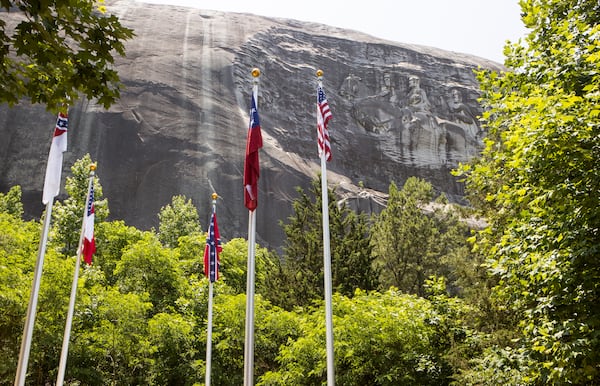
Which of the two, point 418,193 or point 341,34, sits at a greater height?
point 341,34

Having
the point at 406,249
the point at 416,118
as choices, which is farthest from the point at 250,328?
the point at 416,118

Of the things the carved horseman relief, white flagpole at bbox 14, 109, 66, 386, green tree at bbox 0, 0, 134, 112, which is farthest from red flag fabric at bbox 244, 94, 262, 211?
the carved horseman relief

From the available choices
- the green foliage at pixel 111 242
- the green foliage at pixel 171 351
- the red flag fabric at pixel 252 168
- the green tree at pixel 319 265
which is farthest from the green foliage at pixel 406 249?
the red flag fabric at pixel 252 168

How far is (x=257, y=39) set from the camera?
6950cm

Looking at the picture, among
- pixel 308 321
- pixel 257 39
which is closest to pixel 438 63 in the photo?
pixel 257 39

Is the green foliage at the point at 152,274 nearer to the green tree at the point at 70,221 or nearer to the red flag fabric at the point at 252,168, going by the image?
the green tree at the point at 70,221

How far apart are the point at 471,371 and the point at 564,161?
7246 millimetres

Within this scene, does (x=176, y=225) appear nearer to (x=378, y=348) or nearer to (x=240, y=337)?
(x=240, y=337)

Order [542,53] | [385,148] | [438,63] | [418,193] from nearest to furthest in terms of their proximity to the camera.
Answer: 1. [542,53]
2. [418,193]
3. [385,148]
4. [438,63]

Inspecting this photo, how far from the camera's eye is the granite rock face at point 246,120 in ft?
159

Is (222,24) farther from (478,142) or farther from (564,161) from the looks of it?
(564,161)

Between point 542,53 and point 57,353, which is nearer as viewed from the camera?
point 542,53

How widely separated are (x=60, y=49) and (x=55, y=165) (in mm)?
8271

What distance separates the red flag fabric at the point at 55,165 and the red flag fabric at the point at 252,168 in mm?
4840
